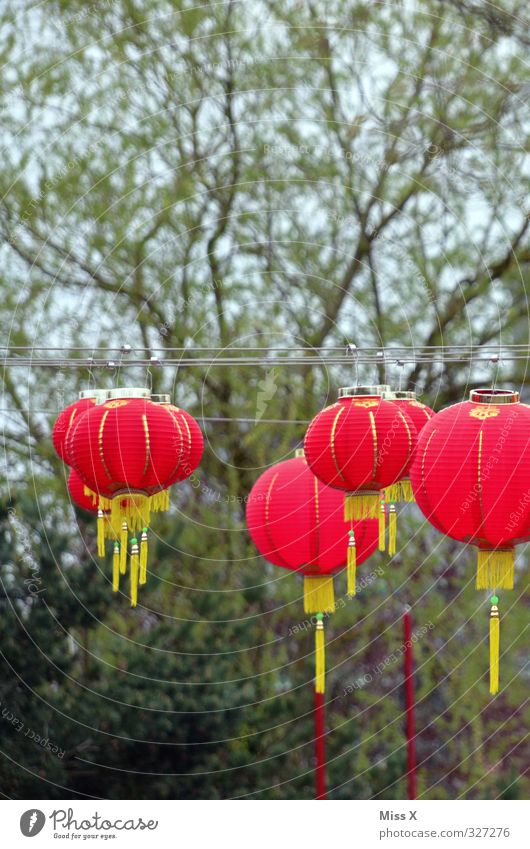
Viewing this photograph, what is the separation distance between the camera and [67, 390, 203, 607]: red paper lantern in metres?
7.13

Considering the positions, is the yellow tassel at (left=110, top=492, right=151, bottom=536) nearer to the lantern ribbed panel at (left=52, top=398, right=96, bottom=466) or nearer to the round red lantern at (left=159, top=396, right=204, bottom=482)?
the round red lantern at (left=159, top=396, right=204, bottom=482)

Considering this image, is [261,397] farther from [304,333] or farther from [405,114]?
[405,114]

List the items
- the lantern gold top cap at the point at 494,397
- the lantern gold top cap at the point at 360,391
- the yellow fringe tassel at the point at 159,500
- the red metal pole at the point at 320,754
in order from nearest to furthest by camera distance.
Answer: the lantern gold top cap at the point at 494,397 → the lantern gold top cap at the point at 360,391 → the yellow fringe tassel at the point at 159,500 → the red metal pole at the point at 320,754

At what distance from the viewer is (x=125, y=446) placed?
7.12m

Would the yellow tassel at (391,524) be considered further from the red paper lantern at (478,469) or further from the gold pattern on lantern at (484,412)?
the gold pattern on lantern at (484,412)

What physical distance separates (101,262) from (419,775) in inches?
157

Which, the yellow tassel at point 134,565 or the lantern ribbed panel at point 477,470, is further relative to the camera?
the yellow tassel at point 134,565

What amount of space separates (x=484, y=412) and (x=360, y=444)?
27.1 inches

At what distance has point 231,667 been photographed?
1107 cm

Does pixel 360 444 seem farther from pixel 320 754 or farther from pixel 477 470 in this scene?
pixel 320 754

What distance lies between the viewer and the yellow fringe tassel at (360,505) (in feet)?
23.3
